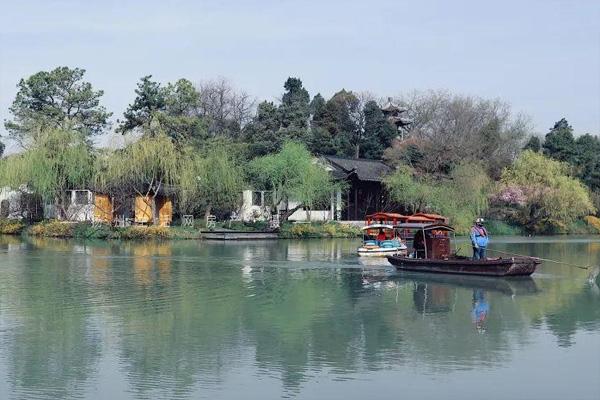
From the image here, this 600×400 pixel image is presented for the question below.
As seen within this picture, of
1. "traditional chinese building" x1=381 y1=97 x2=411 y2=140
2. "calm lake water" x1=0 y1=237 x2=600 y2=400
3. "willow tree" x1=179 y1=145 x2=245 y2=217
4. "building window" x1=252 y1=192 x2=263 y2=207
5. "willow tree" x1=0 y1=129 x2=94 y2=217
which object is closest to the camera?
"calm lake water" x1=0 y1=237 x2=600 y2=400

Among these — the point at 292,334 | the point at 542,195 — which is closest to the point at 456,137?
the point at 542,195

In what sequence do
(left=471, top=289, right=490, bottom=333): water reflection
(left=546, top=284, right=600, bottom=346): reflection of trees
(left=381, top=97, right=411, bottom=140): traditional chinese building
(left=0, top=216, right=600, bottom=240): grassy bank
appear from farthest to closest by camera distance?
(left=381, top=97, right=411, bottom=140): traditional chinese building → (left=0, top=216, right=600, bottom=240): grassy bank → (left=471, top=289, right=490, bottom=333): water reflection → (left=546, top=284, right=600, bottom=346): reflection of trees

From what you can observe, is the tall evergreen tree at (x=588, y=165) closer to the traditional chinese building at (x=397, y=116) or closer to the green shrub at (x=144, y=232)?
the traditional chinese building at (x=397, y=116)

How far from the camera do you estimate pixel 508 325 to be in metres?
13.5

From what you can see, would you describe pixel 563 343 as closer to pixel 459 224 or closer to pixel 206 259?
pixel 206 259

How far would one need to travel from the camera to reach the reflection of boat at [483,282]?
59.7 ft

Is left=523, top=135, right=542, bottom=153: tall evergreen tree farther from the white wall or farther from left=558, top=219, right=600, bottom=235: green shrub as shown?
the white wall

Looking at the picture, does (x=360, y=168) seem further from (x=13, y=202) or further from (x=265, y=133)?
(x=13, y=202)

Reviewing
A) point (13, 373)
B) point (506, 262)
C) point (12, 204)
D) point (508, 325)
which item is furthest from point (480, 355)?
point (12, 204)

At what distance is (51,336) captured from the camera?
40.3 ft

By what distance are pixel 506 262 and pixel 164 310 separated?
859cm

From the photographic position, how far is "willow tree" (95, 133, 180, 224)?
3647 centimetres

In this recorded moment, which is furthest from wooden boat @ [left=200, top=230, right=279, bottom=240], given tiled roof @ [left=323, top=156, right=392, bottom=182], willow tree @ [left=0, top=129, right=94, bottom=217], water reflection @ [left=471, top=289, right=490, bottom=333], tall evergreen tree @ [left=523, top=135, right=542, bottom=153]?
tall evergreen tree @ [left=523, top=135, right=542, bottom=153]

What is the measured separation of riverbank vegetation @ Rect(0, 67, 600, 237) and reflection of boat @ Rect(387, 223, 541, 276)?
16536 mm
